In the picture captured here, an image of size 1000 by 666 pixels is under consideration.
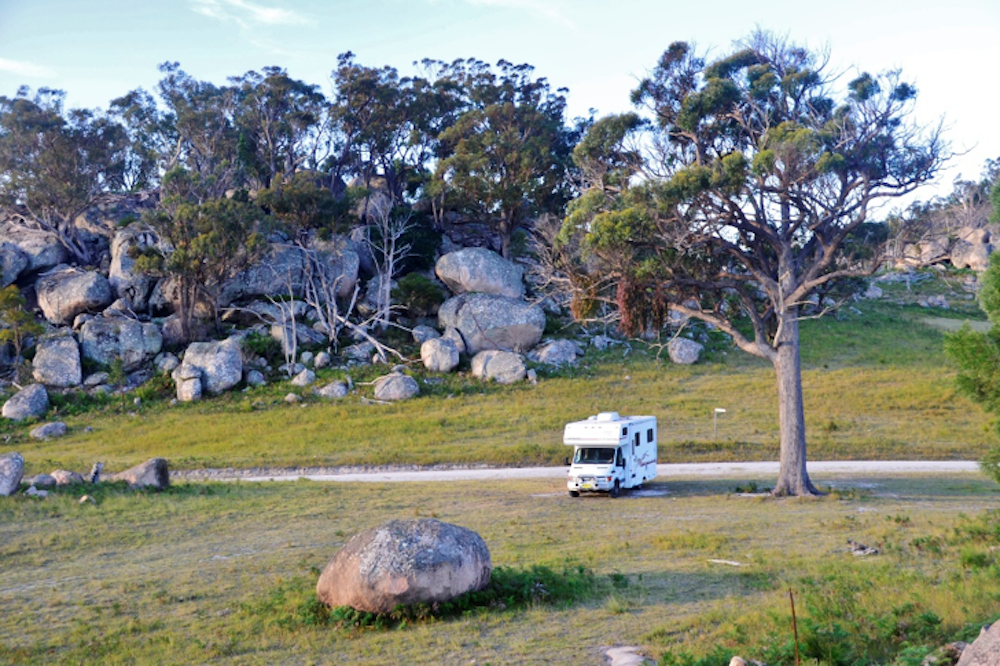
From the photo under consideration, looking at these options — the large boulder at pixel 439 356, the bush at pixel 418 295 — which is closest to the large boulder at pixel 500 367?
the large boulder at pixel 439 356

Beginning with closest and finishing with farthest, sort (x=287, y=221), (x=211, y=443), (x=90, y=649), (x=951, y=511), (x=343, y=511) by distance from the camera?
(x=90, y=649) < (x=951, y=511) < (x=343, y=511) < (x=211, y=443) < (x=287, y=221)

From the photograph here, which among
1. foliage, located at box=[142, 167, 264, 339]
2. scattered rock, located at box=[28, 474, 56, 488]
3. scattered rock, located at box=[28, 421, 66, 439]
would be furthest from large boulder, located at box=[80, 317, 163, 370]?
scattered rock, located at box=[28, 474, 56, 488]

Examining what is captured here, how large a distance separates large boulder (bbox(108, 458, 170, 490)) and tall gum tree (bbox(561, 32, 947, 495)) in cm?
1520

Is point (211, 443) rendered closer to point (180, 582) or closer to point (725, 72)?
point (180, 582)

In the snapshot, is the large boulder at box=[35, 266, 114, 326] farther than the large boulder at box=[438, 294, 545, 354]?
Yes

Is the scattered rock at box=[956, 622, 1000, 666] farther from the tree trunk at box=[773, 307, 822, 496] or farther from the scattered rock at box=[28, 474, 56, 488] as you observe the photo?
the scattered rock at box=[28, 474, 56, 488]

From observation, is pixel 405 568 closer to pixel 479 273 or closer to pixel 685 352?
pixel 685 352

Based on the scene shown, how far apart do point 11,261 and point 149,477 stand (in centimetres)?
3923

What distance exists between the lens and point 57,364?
46719 mm

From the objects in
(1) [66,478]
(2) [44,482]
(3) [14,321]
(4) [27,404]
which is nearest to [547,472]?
(1) [66,478]

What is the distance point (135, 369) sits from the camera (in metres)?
48.6

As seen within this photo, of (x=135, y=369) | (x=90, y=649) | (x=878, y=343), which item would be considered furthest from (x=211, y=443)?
(x=878, y=343)

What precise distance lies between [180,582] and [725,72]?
71.5 ft

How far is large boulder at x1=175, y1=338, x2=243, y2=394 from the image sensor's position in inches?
1810
